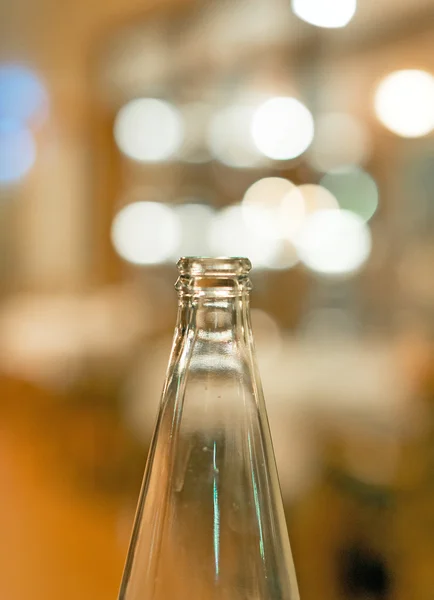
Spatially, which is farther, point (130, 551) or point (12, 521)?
point (12, 521)

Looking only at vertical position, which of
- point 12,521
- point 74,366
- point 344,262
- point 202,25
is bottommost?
point 12,521

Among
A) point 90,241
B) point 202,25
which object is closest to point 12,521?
point 90,241

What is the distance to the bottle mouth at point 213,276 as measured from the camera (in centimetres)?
26

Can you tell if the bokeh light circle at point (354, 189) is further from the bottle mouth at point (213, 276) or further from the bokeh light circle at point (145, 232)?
→ the bottle mouth at point (213, 276)

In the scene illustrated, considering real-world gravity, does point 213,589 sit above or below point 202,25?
below

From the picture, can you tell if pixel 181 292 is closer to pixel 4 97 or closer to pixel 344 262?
pixel 344 262

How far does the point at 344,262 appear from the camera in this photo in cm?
71

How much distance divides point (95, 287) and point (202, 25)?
1.11ft

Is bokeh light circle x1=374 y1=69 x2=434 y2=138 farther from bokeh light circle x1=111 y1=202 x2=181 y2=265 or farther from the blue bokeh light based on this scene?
the blue bokeh light

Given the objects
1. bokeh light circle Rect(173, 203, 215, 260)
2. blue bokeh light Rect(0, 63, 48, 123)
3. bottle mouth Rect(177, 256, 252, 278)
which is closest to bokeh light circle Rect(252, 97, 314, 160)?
bokeh light circle Rect(173, 203, 215, 260)

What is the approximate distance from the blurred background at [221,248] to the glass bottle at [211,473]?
16.2 inches

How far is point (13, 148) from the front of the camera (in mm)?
775

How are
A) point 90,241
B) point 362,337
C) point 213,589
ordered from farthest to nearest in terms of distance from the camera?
point 90,241 < point 362,337 < point 213,589

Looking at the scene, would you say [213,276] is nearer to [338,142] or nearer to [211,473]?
[211,473]
